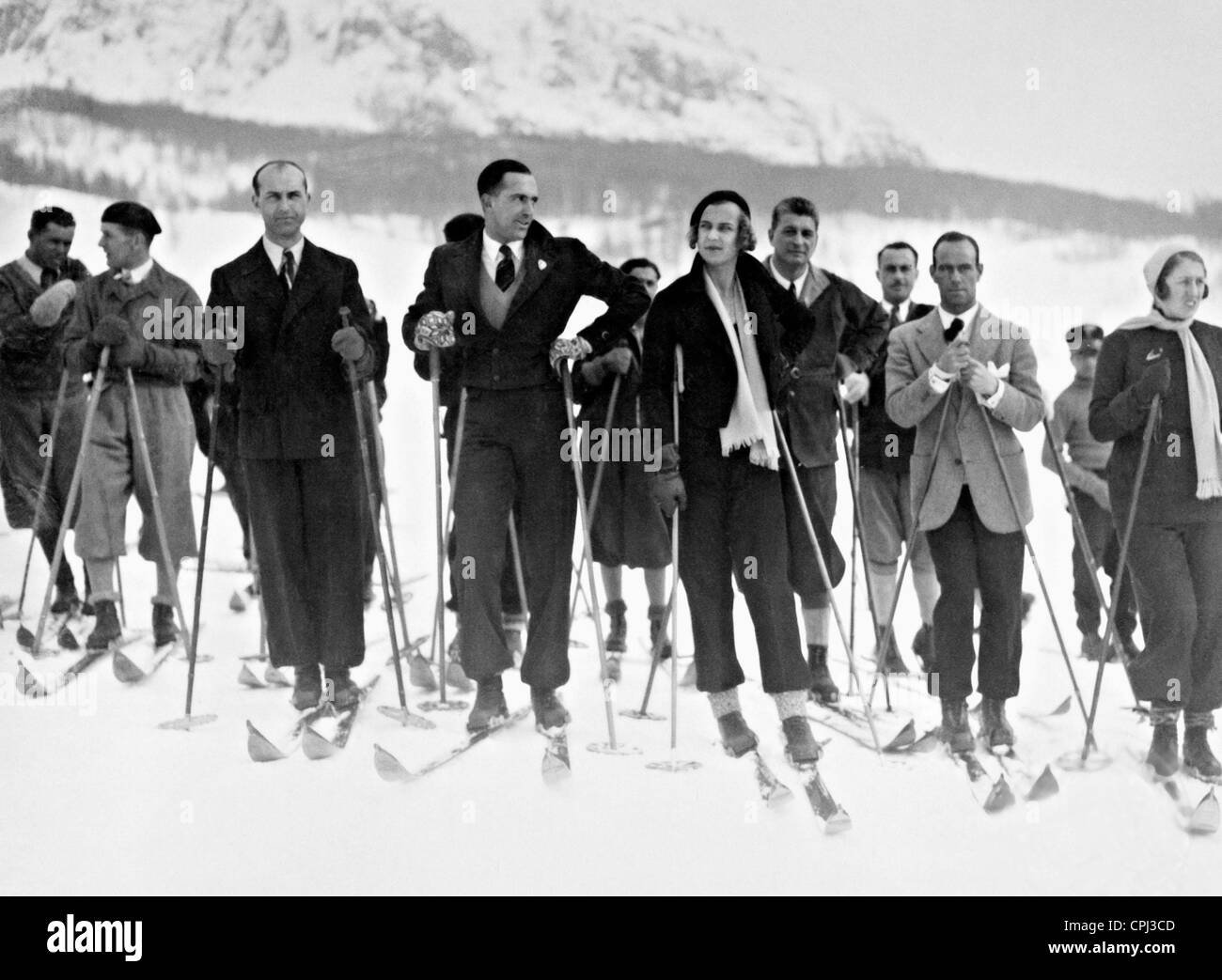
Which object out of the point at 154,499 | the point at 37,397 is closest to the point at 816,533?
the point at 154,499

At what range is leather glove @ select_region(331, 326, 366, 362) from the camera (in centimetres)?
354

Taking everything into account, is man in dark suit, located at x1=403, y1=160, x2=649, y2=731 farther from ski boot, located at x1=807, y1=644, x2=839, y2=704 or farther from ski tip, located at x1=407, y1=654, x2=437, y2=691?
ski boot, located at x1=807, y1=644, x2=839, y2=704

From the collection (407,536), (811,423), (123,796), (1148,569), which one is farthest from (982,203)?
(123,796)

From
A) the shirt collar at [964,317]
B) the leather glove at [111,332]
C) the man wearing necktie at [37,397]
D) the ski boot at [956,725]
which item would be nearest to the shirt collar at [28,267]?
the man wearing necktie at [37,397]

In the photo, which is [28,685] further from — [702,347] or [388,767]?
[702,347]

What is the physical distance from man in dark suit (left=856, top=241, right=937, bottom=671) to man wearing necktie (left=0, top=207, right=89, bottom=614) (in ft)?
8.19

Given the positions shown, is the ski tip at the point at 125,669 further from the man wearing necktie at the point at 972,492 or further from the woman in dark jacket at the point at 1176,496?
the woman in dark jacket at the point at 1176,496

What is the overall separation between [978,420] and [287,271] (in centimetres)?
181

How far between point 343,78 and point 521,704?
78.4 inches

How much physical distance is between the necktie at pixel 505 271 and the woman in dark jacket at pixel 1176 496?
1.52 meters

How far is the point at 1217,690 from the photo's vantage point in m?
3.40

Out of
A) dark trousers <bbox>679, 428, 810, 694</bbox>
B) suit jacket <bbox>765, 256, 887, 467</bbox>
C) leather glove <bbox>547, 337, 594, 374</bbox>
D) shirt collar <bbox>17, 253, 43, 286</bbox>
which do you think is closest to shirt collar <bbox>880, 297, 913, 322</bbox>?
suit jacket <bbox>765, 256, 887, 467</bbox>

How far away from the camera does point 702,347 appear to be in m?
3.41

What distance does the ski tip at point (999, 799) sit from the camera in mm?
3227
